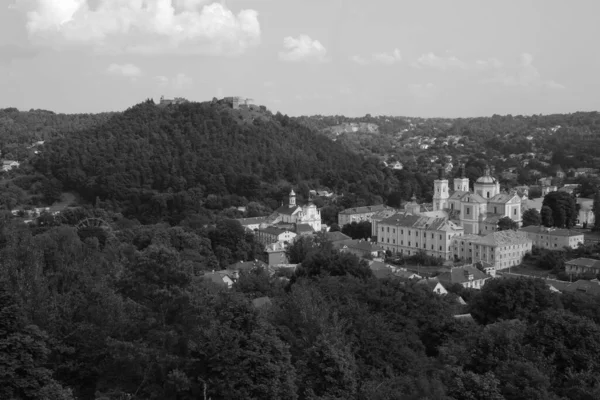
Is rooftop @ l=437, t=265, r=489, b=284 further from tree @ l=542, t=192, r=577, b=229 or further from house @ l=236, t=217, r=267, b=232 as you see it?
house @ l=236, t=217, r=267, b=232

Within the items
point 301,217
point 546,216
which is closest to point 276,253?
point 301,217

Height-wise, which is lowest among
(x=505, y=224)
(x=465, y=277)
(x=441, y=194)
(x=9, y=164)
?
(x=465, y=277)

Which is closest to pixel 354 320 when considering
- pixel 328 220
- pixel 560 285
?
pixel 560 285

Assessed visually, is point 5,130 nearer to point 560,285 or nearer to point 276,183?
point 276,183

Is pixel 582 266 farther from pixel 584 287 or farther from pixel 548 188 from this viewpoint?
pixel 548 188

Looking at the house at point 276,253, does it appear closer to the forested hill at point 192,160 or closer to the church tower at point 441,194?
the church tower at point 441,194

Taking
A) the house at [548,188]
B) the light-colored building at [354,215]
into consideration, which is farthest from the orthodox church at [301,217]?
the house at [548,188]

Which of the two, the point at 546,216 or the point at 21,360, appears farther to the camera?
the point at 546,216

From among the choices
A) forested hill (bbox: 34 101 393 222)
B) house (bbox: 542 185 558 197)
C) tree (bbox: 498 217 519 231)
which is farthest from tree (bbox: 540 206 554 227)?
forested hill (bbox: 34 101 393 222)
